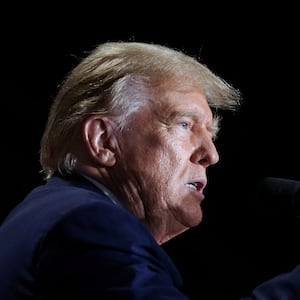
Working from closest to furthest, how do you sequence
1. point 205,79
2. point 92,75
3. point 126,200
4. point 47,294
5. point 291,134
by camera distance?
point 47,294
point 126,200
point 92,75
point 205,79
point 291,134

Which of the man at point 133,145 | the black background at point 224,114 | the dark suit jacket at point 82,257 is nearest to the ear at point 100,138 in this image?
the man at point 133,145

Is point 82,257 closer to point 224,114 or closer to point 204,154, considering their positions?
point 204,154

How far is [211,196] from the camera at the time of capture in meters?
2.79

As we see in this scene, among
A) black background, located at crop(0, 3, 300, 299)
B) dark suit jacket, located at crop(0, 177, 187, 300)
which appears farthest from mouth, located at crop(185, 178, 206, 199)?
Answer: black background, located at crop(0, 3, 300, 299)

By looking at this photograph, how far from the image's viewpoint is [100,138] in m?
1.51

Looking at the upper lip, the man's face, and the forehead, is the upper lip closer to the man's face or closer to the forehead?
the man's face

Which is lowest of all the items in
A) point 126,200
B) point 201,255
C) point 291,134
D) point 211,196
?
point 201,255

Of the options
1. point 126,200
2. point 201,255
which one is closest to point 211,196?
point 201,255

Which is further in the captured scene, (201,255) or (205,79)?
(201,255)

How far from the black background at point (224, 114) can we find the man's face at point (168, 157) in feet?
3.94

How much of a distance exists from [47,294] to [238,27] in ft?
Answer: 6.47

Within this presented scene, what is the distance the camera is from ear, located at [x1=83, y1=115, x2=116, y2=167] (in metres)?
1.47

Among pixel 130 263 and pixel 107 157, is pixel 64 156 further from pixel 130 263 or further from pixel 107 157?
pixel 130 263

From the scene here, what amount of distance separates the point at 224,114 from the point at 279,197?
1.33 m
